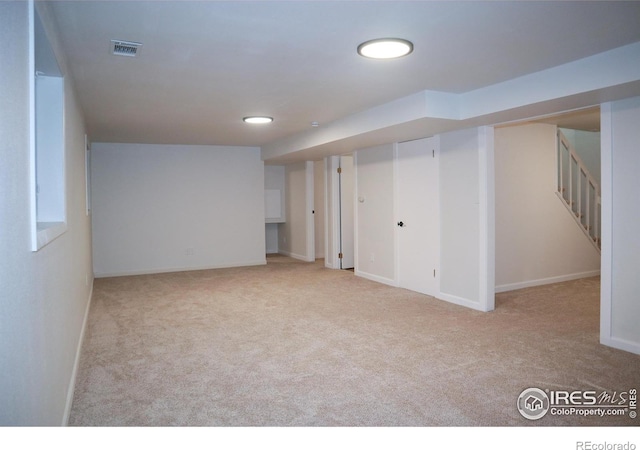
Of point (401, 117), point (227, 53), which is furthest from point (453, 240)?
point (227, 53)

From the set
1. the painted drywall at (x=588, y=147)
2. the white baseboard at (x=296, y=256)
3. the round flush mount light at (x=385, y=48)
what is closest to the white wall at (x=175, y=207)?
the white baseboard at (x=296, y=256)

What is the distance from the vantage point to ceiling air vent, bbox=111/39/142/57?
9.64 ft

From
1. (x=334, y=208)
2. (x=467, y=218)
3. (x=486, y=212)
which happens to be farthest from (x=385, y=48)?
(x=334, y=208)

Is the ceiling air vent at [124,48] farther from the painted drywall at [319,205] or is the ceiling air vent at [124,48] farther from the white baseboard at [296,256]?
the white baseboard at [296,256]

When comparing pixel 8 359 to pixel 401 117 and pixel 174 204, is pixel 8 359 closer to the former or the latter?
pixel 401 117

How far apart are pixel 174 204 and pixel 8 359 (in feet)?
22.2

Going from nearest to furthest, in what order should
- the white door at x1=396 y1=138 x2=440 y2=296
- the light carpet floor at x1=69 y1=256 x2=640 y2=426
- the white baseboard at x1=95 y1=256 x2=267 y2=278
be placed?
the light carpet floor at x1=69 y1=256 x2=640 y2=426, the white door at x1=396 y1=138 x2=440 y2=296, the white baseboard at x1=95 y1=256 x2=267 y2=278

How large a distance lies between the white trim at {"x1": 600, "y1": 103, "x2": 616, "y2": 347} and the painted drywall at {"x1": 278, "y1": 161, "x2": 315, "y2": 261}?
5631 millimetres

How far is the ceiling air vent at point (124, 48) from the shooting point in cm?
294

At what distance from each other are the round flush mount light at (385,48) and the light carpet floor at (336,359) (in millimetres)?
2144

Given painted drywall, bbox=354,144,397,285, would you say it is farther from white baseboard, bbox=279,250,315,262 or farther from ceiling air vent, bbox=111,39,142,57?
ceiling air vent, bbox=111,39,142,57

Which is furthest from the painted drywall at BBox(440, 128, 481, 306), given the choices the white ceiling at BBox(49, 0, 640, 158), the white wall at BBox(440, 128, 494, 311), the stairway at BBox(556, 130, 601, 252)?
the stairway at BBox(556, 130, 601, 252)

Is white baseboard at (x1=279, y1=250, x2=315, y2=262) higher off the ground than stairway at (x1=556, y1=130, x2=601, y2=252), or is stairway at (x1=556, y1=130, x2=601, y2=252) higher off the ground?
stairway at (x1=556, y1=130, x2=601, y2=252)

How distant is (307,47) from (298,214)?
6293mm
